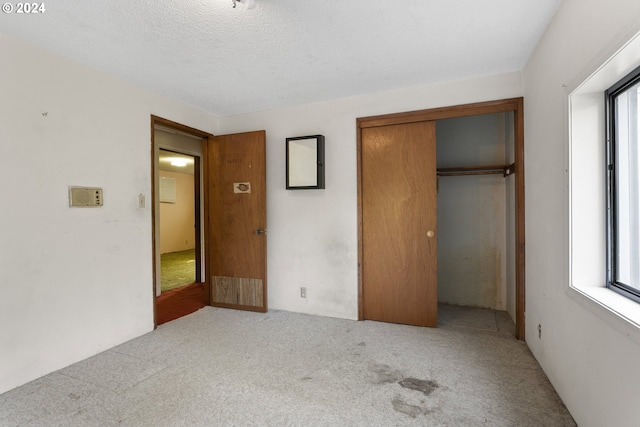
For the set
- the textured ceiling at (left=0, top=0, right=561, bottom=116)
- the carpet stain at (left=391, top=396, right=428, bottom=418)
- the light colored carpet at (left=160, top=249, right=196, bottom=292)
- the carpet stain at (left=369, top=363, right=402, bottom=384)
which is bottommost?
the carpet stain at (left=369, top=363, right=402, bottom=384)

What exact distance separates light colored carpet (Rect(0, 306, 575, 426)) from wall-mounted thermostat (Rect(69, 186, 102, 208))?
122cm

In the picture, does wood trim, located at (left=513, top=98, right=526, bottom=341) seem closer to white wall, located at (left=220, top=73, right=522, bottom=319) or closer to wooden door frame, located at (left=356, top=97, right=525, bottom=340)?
wooden door frame, located at (left=356, top=97, right=525, bottom=340)

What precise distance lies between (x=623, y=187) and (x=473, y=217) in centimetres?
215

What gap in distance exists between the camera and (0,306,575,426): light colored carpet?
1.70 m

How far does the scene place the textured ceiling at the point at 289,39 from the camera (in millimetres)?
1789

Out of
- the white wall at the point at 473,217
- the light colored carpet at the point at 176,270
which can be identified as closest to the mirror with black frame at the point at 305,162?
the white wall at the point at 473,217

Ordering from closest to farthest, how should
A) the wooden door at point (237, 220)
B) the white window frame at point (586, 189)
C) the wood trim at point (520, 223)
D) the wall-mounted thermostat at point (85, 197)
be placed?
1. the white window frame at point (586, 189)
2. the wall-mounted thermostat at point (85, 197)
3. the wood trim at point (520, 223)
4. the wooden door at point (237, 220)

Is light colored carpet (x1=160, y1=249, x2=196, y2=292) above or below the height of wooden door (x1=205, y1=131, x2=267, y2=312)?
below

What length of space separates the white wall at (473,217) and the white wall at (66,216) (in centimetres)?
329

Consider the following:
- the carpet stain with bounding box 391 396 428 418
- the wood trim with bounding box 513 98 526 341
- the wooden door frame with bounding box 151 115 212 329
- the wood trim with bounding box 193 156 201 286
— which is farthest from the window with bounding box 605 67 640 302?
the wood trim with bounding box 193 156 201 286

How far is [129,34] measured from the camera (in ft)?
6.66

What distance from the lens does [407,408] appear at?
69.1 inches

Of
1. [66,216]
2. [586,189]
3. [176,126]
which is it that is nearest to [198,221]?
[176,126]

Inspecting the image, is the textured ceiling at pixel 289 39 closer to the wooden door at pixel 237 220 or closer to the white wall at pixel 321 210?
the white wall at pixel 321 210
